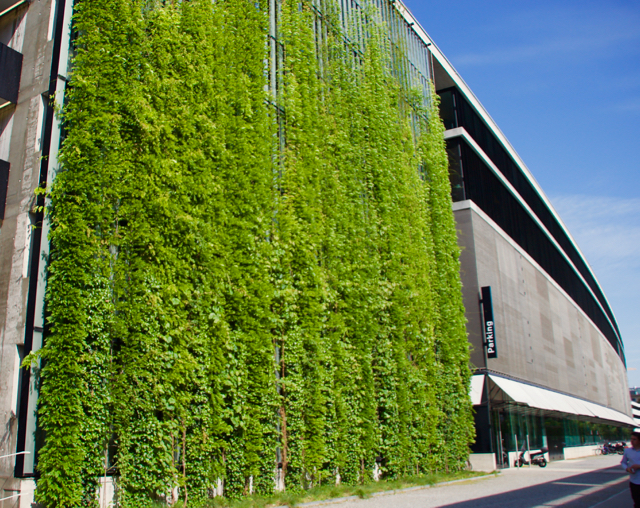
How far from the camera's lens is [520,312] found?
30.7m

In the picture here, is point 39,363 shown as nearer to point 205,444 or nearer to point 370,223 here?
point 205,444

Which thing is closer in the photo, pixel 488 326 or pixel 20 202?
pixel 20 202

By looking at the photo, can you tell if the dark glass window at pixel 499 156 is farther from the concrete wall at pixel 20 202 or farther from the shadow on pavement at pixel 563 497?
the concrete wall at pixel 20 202

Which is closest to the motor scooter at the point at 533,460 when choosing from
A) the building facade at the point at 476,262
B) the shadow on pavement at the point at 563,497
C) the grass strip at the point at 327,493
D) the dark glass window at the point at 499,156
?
the building facade at the point at 476,262

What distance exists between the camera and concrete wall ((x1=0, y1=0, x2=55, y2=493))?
10258mm

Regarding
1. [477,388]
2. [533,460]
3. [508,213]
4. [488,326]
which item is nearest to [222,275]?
[477,388]

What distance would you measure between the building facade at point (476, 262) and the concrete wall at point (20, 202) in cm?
3

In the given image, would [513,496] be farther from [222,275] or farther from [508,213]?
[508,213]

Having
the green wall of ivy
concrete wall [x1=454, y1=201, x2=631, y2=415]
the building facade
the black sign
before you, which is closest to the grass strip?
the green wall of ivy

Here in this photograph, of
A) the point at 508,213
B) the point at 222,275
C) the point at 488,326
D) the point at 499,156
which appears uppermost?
the point at 499,156

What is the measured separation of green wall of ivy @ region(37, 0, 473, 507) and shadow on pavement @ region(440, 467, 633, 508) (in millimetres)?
3240

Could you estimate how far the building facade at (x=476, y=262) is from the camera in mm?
10516

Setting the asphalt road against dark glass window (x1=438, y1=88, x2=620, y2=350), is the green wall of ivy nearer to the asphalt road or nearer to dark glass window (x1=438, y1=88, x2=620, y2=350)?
the asphalt road

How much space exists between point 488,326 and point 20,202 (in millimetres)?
19037
